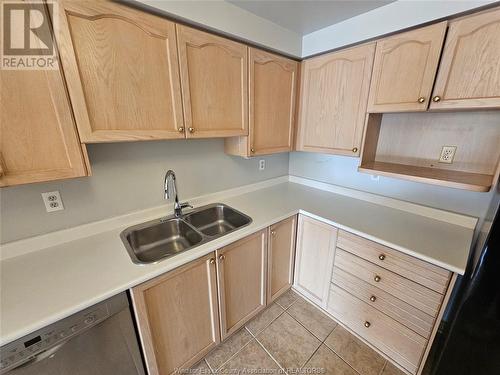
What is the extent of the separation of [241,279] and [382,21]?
1932mm

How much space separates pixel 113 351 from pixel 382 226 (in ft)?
5.50

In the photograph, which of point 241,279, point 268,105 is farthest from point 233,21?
point 241,279

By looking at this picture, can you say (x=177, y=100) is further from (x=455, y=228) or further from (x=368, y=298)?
(x=455, y=228)

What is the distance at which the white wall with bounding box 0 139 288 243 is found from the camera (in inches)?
42.0

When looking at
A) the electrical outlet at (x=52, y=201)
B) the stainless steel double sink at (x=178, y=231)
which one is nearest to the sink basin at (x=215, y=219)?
the stainless steel double sink at (x=178, y=231)

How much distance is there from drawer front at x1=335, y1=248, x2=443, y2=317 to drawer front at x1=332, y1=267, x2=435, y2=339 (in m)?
0.03

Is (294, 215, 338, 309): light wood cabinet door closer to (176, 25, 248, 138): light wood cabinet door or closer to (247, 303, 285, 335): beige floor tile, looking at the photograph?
(247, 303, 285, 335): beige floor tile

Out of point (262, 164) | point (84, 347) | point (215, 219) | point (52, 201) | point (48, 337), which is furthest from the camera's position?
point (262, 164)

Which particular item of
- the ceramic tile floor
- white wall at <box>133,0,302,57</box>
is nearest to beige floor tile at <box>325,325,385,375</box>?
the ceramic tile floor

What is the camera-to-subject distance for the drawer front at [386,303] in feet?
3.86

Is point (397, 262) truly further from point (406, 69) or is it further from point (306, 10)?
point (306, 10)

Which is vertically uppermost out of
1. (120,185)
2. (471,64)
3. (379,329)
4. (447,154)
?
(471,64)

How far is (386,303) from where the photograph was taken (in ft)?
4.33

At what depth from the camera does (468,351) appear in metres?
0.92
